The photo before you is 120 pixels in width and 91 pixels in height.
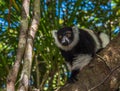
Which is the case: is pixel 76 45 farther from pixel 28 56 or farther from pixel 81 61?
pixel 28 56

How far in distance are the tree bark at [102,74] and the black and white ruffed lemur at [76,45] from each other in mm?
667

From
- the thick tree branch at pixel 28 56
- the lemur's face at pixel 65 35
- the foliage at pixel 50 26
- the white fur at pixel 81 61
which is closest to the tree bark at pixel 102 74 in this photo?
the thick tree branch at pixel 28 56

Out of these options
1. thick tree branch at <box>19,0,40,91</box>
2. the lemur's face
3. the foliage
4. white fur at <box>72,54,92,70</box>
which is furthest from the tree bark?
the lemur's face

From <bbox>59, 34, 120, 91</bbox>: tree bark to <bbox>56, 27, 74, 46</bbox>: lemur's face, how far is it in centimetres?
84

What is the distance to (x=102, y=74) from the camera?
3020mm

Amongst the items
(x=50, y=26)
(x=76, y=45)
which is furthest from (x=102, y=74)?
(x=50, y=26)

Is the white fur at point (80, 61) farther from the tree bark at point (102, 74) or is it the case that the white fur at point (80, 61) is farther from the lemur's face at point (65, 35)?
the tree bark at point (102, 74)

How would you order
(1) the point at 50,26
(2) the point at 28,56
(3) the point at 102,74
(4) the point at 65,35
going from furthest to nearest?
(1) the point at 50,26
(4) the point at 65,35
(3) the point at 102,74
(2) the point at 28,56

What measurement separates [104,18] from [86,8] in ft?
0.87

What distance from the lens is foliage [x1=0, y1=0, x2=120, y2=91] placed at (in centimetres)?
392

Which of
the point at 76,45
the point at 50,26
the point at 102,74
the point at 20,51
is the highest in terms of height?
the point at 50,26

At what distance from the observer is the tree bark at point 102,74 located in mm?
2949

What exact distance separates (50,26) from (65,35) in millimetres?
229

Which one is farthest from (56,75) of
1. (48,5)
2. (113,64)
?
(113,64)
